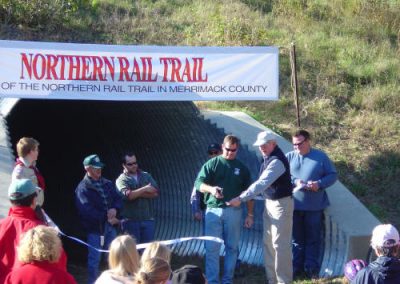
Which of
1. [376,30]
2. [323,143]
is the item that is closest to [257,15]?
[376,30]

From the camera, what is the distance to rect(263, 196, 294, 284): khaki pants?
955 cm

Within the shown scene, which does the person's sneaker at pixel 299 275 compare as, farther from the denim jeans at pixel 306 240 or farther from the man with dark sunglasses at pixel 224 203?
the man with dark sunglasses at pixel 224 203

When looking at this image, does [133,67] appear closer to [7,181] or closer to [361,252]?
[7,181]

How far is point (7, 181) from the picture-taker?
1003 cm

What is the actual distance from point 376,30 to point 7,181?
473 inches

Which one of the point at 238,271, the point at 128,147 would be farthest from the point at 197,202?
the point at 128,147

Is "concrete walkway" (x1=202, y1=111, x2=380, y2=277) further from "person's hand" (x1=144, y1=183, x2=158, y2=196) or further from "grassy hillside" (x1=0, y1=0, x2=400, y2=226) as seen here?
"person's hand" (x1=144, y1=183, x2=158, y2=196)

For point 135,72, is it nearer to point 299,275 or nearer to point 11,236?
point 299,275

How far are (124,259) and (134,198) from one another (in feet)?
16.1

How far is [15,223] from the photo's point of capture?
21.2ft

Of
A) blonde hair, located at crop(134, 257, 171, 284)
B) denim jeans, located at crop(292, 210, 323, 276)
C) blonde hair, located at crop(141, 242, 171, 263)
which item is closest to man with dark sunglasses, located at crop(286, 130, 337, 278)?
denim jeans, located at crop(292, 210, 323, 276)

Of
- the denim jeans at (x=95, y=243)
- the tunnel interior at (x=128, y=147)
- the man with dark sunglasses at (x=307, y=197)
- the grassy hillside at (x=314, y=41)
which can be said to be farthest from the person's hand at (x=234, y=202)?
the grassy hillside at (x=314, y=41)

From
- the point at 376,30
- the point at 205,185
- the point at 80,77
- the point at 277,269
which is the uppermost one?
the point at 376,30

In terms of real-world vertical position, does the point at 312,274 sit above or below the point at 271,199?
below
